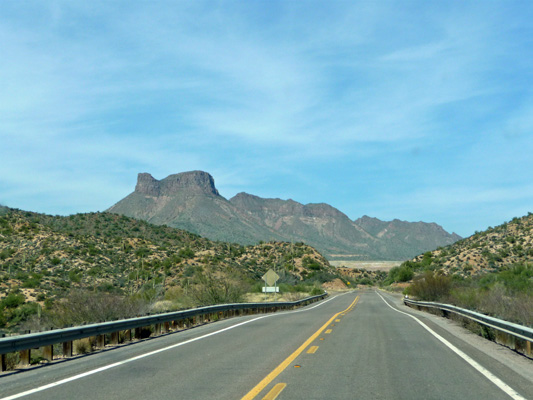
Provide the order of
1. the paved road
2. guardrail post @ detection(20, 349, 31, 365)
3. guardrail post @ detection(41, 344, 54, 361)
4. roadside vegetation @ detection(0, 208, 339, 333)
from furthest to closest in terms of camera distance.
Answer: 1. roadside vegetation @ detection(0, 208, 339, 333)
2. guardrail post @ detection(41, 344, 54, 361)
3. guardrail post @ detection(20, 349, 31, 365)
4. the paved road

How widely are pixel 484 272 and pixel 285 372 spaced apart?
5678 cm

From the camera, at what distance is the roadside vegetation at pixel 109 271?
1805cm

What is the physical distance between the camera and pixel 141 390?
Answer: 25.3 feet

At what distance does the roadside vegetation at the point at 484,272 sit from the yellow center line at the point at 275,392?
906 cm

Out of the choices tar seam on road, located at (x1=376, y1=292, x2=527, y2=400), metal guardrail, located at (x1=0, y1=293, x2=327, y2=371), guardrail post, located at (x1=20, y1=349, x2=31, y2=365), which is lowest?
tar seam on road, located at (x1=376, y1=292, x2=527, y2=400)

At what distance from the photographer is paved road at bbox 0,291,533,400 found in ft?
24.6

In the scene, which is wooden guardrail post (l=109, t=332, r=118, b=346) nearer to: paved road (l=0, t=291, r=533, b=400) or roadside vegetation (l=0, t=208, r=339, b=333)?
paved road (l=0, t=291, r=533, b=400)

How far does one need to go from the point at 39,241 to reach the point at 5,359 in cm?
5439

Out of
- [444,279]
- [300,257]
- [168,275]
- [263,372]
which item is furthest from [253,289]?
[300,257]

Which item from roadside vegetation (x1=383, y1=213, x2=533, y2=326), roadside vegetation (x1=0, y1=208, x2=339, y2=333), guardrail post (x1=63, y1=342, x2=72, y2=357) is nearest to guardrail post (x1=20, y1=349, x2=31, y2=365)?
guardrail post (x1=63, y1=342, x2=72, y2=357)

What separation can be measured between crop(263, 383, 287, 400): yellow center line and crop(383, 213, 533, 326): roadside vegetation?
9064mm

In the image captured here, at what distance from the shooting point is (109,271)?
183 ft

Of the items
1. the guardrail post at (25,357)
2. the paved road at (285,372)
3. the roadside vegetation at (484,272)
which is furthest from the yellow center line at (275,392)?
the roadside vegetation at (484,272)

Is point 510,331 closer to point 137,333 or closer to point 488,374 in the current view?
point 488,374
